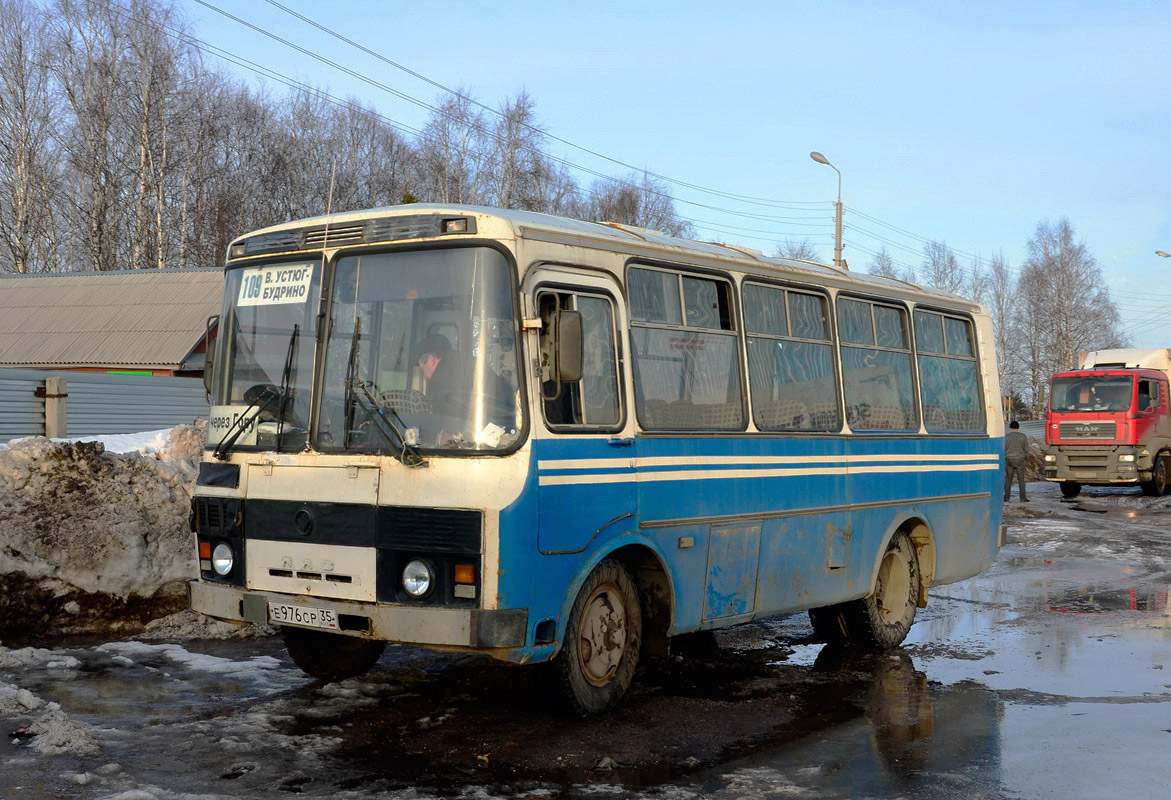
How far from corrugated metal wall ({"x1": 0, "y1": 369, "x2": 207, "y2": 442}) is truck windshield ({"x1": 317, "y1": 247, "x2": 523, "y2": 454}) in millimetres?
14066

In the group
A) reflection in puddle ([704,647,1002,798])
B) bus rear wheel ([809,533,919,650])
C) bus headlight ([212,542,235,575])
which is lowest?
reflection in puddle ([704,647,1002,798])

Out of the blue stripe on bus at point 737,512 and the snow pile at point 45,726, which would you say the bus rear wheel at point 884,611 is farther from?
the snow pile at point 45,726

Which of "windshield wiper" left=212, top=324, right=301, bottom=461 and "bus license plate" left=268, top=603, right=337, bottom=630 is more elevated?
"windshield wiper" left=212, top=324, right=301, bottom=461

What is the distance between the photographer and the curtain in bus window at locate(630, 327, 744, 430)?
725cm

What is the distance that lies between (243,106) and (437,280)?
53988mm

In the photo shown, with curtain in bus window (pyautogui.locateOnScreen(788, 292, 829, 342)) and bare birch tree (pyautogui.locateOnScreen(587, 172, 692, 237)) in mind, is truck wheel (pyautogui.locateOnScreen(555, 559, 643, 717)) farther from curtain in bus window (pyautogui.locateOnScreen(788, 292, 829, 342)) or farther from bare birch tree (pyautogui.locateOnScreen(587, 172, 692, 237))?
bare birch tree (pyautogui.locateOnScreen(587, 172, 692, 237))

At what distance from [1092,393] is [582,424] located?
83.5ft

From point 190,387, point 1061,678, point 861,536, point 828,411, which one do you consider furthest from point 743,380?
point 190,387

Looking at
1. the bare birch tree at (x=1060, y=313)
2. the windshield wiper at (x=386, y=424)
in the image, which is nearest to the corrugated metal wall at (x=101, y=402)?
the windshield wiper at (x=386, y=424)

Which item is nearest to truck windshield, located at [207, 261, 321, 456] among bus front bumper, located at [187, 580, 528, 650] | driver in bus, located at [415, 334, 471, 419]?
driver in bus, located at [415, 334, 471, 419]

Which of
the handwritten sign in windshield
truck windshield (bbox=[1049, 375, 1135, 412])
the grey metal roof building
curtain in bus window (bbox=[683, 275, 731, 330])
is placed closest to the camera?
the handwritten sign in windshield

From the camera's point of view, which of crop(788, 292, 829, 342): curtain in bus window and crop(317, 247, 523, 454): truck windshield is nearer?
crop(317, 247, 523, 454): truck windshield

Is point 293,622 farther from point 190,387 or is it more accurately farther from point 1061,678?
point 190,387

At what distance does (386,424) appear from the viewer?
6.40m
